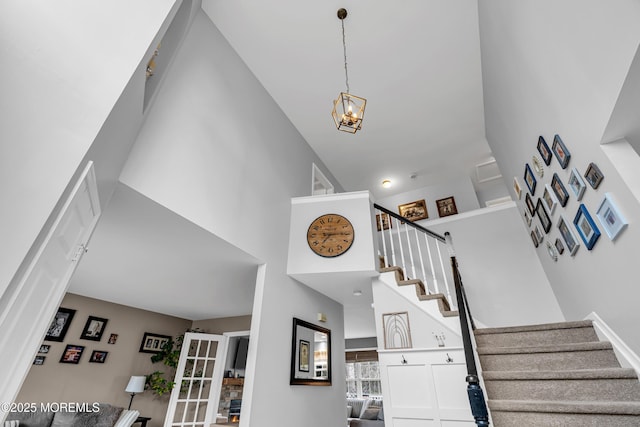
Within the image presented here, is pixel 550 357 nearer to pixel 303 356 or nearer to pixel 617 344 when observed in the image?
pixel 617 344

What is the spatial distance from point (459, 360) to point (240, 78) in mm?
4085

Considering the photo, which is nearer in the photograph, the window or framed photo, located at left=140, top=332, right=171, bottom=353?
framed photo, located at left=140, top=332, right=171, bottom=353

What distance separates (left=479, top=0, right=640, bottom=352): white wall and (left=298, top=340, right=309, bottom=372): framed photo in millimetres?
2980

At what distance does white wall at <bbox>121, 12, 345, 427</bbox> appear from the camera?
2590 millimetres

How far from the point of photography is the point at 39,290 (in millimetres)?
1369

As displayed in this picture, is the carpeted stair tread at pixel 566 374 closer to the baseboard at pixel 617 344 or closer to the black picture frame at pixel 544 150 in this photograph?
the baseboard at pixel 617 344

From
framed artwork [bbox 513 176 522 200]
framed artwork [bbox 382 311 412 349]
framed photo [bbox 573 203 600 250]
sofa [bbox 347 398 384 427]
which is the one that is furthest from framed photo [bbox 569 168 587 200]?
sofa [bbox 347 398 384 427]

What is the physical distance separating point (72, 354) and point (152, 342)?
1184 millimetres

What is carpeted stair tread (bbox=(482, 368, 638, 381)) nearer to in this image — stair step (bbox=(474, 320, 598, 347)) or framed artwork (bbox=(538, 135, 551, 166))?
stair step (bbox=(474, 320, 598, 347))

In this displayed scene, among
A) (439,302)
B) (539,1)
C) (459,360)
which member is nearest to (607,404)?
(459,360)

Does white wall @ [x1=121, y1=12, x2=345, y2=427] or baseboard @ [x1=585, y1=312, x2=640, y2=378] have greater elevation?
white wall @ [x1=121, y1=12, x2=345, y2=427]

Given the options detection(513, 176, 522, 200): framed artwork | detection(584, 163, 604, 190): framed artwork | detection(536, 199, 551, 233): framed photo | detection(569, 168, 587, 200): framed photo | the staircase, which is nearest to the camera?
the staircase

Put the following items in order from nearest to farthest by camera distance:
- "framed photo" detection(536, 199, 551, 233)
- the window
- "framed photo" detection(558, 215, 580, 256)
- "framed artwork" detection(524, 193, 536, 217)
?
1. "framed photo" detection(558, 215, 580, 256)
2. "framed photo" detection(536, 199, 551, 233)
3. "framed artwork" detection(524, 193, 536, 217)
4. the window

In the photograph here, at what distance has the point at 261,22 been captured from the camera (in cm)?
363
